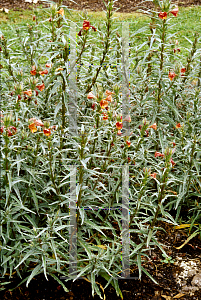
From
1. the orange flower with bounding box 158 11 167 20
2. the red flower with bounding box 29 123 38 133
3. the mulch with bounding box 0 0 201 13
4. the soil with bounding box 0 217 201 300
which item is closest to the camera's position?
the red flower with bounding box 29 123 38 133

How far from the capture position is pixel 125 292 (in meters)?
2.55

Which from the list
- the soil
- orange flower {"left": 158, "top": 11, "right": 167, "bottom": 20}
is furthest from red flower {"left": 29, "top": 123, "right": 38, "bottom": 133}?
orange flower {"left": 158, "top": 11, "right": 167, "bottom": 20}

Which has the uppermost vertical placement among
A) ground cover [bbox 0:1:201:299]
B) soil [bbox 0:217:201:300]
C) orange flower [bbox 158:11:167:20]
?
orange flower [bbox 158:11:167:20]

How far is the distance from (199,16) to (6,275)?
39.6 ft

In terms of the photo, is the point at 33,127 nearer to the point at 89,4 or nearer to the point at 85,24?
the point at 85,24

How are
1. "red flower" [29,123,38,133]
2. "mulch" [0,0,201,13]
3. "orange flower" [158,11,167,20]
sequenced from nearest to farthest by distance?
"red flower" [29,123,38,133]
"orange flower" [158,11,167,20]
"mulch" [0,0,201,13]

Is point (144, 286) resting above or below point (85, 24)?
below

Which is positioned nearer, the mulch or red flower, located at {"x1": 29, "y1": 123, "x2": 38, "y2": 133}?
red flower, located at {"x1": 29, "y1": 123, "x2": 38, "y2": 133}

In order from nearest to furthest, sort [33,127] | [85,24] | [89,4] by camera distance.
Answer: [33,127]
[85,24]
[89,4]

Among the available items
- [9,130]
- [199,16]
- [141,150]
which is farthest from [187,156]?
[199,16]

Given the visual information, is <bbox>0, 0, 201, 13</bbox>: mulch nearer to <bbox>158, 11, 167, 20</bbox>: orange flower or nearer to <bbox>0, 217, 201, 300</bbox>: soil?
<bbox>158, 11, 167, 20</bbox>: orange flower

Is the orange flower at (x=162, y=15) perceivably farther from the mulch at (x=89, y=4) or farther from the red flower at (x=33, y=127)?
the mulch at (x=89, y=4)

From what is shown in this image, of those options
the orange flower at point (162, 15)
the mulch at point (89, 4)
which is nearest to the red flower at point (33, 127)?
the orange flower at point (162, 15)

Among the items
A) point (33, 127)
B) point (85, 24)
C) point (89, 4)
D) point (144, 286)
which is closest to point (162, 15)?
point (85, 24)
